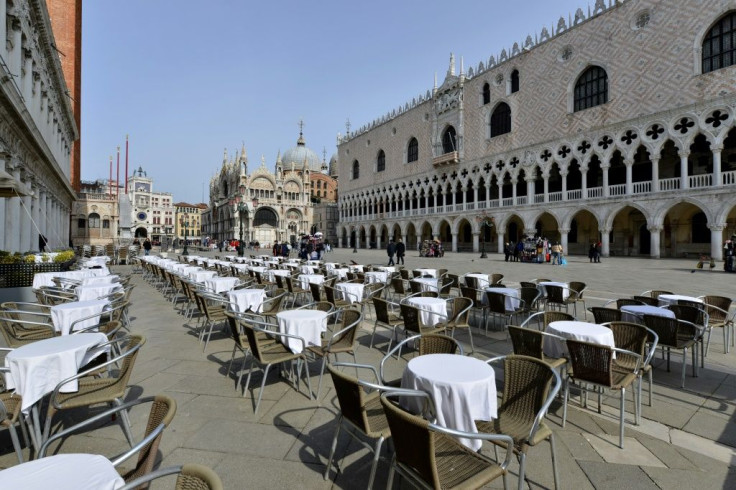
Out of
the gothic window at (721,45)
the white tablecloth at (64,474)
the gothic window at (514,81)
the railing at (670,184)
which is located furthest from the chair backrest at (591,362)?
the gothic window at (514,81)

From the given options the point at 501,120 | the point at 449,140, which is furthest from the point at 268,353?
the point at 449,140

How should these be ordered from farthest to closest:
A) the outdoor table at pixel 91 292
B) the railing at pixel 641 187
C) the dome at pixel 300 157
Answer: the dome at pixel 300 157 → the railing at pixel 641 187 → the outdoor table at pixel 91 292

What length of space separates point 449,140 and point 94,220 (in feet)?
144

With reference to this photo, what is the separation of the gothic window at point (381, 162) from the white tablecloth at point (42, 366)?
44.3 m

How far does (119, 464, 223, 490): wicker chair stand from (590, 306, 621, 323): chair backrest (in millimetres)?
4841

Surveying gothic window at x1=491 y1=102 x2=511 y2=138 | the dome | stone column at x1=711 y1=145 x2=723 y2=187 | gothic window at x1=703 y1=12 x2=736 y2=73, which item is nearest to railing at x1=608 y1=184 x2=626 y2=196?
stone column at x1=711 y1=145 x2=723 y2=187

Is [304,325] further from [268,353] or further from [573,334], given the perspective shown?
[573,334]

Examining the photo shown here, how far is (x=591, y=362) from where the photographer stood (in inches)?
130

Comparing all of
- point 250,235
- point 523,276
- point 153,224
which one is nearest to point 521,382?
point 523,276

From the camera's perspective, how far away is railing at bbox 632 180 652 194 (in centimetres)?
2281

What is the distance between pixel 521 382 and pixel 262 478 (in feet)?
6.76

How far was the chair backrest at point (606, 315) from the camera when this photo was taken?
15.4 feet

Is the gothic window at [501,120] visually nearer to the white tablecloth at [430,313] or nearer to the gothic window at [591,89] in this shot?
the gothic window at [591,89]

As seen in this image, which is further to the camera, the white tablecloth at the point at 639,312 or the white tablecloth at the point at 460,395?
the white tablecloth at the point at 639,312
